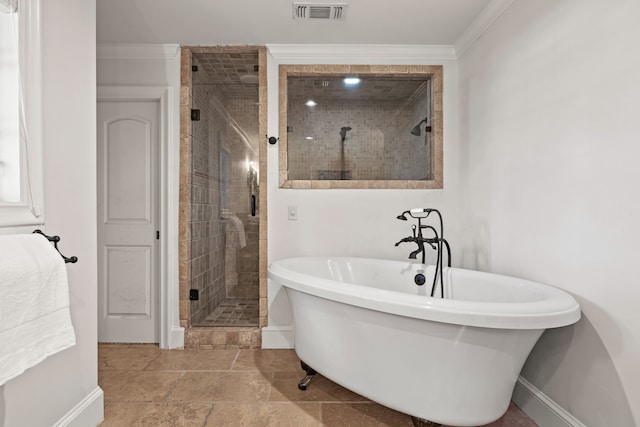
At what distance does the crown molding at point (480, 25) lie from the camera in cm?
211

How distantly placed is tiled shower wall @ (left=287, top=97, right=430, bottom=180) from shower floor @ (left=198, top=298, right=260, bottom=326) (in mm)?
1097

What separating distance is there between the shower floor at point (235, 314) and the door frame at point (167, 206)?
0.25m

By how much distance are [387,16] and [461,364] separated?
2.11 meters

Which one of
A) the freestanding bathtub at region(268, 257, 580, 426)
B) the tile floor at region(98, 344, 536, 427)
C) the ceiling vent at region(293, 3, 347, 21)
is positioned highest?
the ceiling vent at region(293, 3, 347, 21)

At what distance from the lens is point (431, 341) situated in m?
1.39

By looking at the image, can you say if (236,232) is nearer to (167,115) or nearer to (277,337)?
(277,337)

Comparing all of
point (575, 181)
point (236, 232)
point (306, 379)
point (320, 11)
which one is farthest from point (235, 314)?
point (575, 181)

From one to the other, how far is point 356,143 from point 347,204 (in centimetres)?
50

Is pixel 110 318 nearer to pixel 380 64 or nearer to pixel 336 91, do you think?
pixel 336 91

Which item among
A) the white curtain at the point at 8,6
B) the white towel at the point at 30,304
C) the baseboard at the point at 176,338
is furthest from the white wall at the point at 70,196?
the baseboard at the point at 176,338

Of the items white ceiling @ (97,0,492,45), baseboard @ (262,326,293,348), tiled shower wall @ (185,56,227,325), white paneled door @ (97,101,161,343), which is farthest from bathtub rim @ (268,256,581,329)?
white paneled door @ (97,101,161,343)

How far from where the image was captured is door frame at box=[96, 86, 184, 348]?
8.79ft

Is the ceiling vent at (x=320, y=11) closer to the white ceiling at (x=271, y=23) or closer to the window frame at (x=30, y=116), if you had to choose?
the white ceiling at (x=271, y=23)

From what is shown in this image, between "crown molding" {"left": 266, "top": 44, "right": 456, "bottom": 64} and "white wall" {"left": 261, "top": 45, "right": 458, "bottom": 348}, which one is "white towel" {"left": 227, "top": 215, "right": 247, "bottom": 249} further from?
"crown molding" {"left": 266, "top": 44, "right": 456, "bottom": 64}
